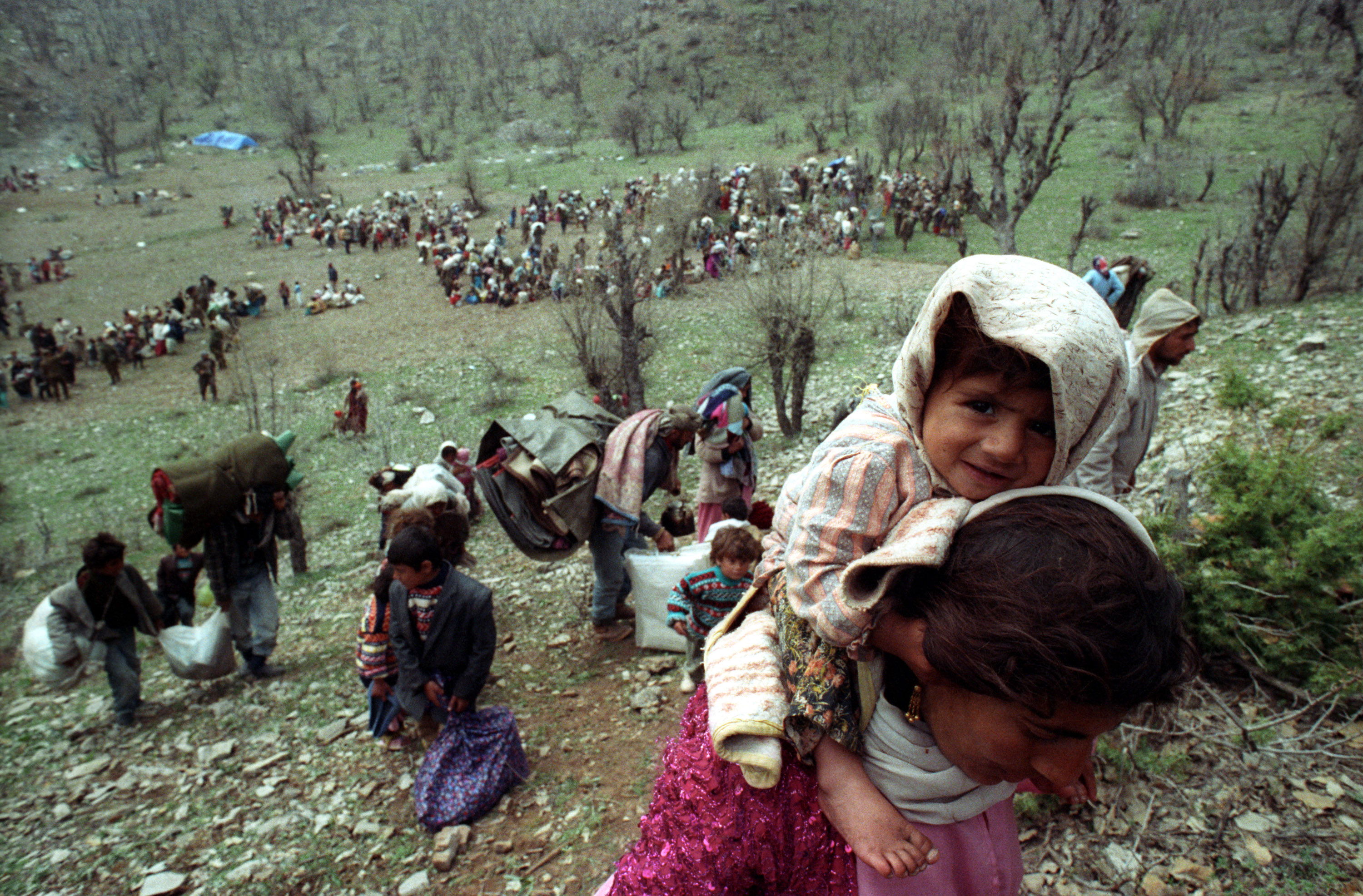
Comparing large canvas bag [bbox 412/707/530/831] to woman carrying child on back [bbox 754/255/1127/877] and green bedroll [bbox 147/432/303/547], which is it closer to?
green bedroll [bbox 147/432/303/547]

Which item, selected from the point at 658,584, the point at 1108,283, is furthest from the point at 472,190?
the point at 658,584

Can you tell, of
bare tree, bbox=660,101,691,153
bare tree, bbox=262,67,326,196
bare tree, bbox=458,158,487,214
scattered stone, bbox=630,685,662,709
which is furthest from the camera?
bare tree, bbox=660,101,691,153

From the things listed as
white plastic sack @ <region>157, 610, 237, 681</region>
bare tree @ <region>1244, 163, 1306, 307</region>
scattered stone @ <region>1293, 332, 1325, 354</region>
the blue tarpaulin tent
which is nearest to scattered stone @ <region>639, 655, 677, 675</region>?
white plastic sack @ <region>157, 610, 237, 681</region>

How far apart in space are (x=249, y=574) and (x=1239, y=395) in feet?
26.4

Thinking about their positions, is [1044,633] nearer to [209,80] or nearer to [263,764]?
[263,764]

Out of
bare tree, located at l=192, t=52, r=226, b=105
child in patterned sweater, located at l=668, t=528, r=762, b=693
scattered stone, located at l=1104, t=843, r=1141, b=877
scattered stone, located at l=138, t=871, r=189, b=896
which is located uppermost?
bare tree, located at l=192, t=52, r=226, b=105

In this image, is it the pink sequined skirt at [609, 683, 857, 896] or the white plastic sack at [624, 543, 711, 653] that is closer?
the pink sequined skirt at [609, 683, 857, 896]

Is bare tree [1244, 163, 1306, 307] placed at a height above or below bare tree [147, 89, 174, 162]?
below

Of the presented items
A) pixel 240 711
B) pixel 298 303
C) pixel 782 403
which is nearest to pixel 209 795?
pixel 240 711

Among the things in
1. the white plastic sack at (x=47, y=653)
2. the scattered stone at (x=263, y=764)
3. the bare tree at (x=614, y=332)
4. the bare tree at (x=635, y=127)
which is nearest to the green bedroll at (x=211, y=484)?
the white plastic sack at (x=47, y=653)

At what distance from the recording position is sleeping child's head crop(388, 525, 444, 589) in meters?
3.42

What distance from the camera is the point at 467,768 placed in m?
3.73

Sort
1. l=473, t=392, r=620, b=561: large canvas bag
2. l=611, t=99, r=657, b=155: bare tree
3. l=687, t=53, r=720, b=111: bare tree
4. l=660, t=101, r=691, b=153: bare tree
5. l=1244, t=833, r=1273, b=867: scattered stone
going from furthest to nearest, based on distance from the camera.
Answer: l=687, t=53, r=720, b=111: bare tree → l=611, t=99, r=657, b=155: bare tree → l=660, t=101, r=691, b=153: bare tree → l=473, t=392, r=620, b=561: large canvas bag → l=1244, t=833, r=1273, b=867: scattered stone

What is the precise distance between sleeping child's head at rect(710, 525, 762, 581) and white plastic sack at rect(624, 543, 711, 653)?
0.47 m
